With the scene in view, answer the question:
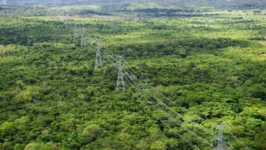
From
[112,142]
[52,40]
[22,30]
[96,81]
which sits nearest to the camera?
[112,142]

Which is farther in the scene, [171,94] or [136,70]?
[136,70]

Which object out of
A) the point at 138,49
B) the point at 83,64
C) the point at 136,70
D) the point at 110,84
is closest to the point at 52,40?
the point at 138,49

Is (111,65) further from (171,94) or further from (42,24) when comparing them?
(42,24)

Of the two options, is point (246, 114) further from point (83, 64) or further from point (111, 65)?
point (83, 64)

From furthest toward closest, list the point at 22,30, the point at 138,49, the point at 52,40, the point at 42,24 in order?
the point at 42,24, the point at 22,30, the point at 52,40, the point at 138,49

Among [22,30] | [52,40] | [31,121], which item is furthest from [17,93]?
[22,30]

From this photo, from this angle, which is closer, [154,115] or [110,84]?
[154,115]
